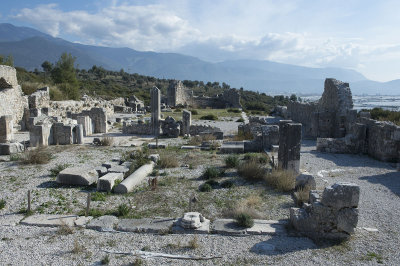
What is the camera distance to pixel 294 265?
16.5 ft

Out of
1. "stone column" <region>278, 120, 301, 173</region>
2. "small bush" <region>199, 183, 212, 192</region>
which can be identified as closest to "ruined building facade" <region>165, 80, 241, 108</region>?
"stone column" <region>278, 120, 301, 173</region>

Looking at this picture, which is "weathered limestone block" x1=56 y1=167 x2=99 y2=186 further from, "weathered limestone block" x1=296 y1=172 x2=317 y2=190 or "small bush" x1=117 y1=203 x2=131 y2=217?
"weathered limestone block" x1=296 y1=172 x2=317 y2=190

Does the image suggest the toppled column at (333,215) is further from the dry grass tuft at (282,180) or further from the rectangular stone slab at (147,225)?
the rectangular stone slab at (147,225)

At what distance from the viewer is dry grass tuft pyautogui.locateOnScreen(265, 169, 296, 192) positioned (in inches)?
343

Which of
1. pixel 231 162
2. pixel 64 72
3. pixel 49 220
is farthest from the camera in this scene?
pixel 64 72

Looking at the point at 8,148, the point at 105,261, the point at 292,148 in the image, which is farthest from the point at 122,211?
the point at 8,148

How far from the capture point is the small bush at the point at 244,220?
20.6 ft

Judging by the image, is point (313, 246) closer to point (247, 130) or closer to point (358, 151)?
point (358, 151)

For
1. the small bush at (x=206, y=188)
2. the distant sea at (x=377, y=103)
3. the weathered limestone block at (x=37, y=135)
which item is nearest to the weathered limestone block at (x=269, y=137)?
the small bush at (x=206, y=188)

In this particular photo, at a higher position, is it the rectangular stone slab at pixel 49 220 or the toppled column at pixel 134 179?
the toppled column at pixel 134 179

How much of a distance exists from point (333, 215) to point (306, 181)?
2367 mm

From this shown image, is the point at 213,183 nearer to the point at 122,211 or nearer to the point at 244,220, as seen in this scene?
the point at 244,220

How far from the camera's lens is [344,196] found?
5875 mm

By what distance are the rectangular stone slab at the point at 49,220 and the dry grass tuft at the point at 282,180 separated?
18.4ft
